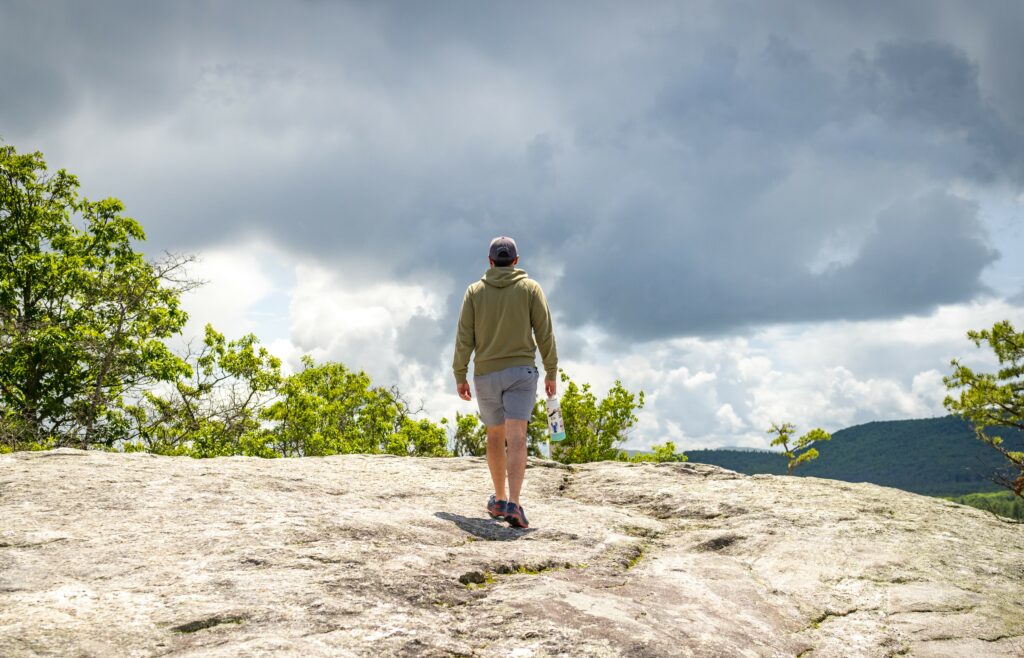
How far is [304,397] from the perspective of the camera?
35.0 meters

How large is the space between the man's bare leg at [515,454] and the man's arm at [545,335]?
0.61 m

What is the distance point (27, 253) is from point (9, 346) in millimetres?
7331

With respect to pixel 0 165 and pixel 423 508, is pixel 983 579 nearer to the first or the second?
pixel 423 508

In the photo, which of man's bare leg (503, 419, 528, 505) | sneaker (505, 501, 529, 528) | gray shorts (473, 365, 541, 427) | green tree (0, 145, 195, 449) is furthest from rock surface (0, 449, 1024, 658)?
green tree (0, 145, 195, 449)

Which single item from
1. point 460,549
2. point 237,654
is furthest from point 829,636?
point 237,654

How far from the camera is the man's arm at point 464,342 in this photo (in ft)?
26.1

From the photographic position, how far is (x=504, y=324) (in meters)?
7.66

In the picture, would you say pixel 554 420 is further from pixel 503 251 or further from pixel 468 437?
pixel 468 437

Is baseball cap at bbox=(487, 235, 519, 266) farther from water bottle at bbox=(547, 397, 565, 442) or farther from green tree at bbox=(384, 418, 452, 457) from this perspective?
green tree at bbox=(384, 418, 452, 457)

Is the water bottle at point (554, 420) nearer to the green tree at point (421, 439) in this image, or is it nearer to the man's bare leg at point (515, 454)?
the man's bare leg at point (515, 454)

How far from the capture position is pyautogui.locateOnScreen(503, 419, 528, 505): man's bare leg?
296 inches

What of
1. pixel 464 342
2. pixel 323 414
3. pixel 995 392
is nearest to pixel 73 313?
pixel 323 414

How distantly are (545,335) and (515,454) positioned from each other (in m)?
1.41

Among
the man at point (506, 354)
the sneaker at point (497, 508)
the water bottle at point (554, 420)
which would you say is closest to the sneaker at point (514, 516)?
the man at point (506, 354)
